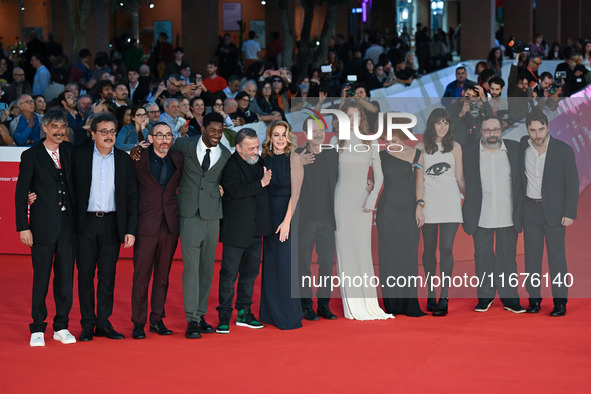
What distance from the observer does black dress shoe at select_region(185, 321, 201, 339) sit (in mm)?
7630

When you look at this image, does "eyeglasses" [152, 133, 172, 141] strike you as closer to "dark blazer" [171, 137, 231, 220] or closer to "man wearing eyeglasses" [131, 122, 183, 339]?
"man wearing eyeglasses" [131, 122, 183, 339]

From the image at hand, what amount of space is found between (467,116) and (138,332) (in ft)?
11.8

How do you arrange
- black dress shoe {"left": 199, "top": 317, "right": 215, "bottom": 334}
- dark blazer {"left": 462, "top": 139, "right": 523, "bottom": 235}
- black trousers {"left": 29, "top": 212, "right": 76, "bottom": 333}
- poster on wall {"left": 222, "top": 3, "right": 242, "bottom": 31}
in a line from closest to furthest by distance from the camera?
black trousers {"left": 29, "top": 212, "right": 76, "bottom": 333}
black dress shoe {"left": 199, "top": 317, "right": 215, "bottom": 334}
dark blazer {"left": 462, "top": 139, "right": 523, "bottom": 235}
poster on wall {"left": 222, "top": 3, "right": 242, "bottom": 31}

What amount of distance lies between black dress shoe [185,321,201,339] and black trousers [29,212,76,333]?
0.92 metres

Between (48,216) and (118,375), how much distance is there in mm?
1443

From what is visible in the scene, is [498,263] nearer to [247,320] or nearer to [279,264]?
[279,264]

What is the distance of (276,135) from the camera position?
8.00 m

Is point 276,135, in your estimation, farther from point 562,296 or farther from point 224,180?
point 562,296

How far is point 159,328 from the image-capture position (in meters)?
7.80

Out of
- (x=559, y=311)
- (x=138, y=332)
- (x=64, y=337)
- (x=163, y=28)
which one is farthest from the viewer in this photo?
(x=163, y=28)

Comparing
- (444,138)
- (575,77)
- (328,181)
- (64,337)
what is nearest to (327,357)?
(328,181)

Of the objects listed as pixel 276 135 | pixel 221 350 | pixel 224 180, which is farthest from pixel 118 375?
pixel 276 135

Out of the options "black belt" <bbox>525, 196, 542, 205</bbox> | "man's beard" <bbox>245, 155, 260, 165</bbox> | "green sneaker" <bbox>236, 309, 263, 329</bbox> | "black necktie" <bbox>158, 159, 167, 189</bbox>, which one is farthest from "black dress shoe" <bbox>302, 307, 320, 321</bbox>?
"black belt" <bbox>525, 196, 542, 205</bbox>

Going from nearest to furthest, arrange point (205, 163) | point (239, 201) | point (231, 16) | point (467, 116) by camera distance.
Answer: point (205, 163) < point (239, 201) < point (467, 116) < point (231, 16)
